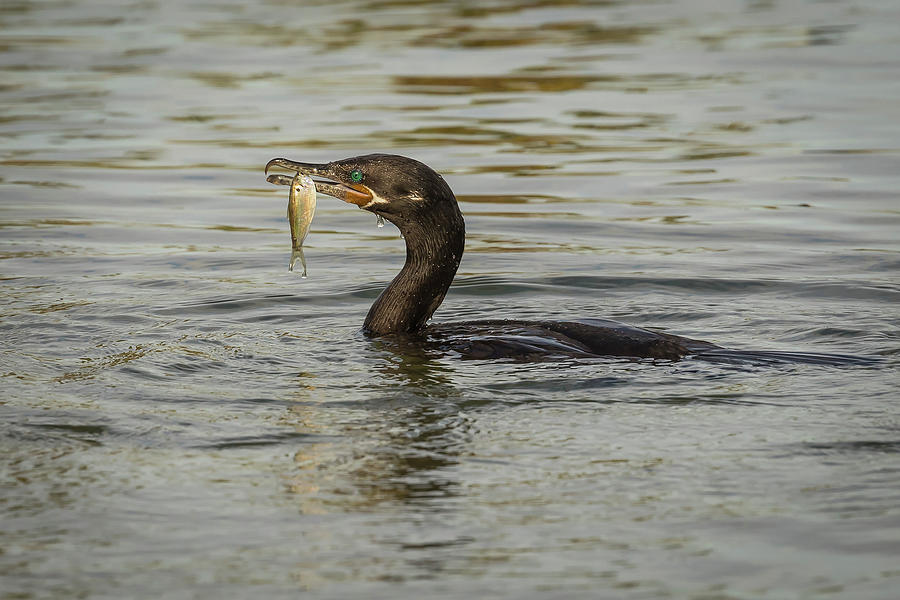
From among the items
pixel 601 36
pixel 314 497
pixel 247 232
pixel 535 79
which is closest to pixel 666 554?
pixel 314 497

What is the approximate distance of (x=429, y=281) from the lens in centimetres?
762

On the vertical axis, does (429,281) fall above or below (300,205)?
below

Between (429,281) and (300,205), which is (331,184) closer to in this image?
(300,205)

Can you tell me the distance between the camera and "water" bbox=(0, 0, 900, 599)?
4.64 metres

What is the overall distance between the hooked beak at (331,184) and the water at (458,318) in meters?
0.81

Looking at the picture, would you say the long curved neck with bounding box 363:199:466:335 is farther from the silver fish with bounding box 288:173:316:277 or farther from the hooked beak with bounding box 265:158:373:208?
the silver fish with bounding box 288:173:316:277

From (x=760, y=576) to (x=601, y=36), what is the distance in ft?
59.1

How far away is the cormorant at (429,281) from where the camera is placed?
7.00 metres

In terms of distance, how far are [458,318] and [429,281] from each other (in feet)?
3.23

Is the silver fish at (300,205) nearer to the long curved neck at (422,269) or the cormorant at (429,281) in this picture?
the cormorant at (429,281)

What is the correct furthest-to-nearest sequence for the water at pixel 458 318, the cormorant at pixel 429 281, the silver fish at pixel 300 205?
the silver fish at pixel 300 205, the cormorant at pixel 429 281, the water at pixel 458 318

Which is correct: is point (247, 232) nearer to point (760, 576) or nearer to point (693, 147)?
point (693, 147)

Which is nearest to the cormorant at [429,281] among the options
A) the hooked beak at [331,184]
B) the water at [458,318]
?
the hooked beak at [331,184]

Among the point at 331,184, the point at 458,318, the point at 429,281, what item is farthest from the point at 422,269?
the point at 458,318
